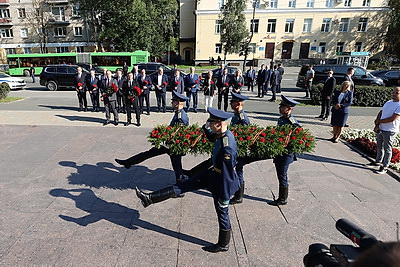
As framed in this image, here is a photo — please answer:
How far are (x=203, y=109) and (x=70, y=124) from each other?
5.77m

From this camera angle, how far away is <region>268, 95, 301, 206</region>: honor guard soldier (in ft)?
13.9

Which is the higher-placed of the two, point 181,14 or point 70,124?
point 181,14

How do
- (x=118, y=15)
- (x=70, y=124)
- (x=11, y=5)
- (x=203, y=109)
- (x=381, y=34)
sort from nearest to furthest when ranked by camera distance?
1. (x=70, y=124)
2. (x=203, y=109)
3. (x=118, y=15)
4. (x=381, y=34)
5. (x=11, y=5)

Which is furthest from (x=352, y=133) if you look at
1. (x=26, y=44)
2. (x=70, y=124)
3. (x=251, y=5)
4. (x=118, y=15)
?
(x=26, y=44)

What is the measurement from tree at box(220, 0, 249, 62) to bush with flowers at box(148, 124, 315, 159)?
101 feet

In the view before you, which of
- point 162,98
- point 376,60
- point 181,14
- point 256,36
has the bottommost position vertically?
point 162,98

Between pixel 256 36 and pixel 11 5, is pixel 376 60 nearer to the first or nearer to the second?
pixel 256 36

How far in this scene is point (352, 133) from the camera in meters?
8.38

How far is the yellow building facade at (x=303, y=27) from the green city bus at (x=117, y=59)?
1709 centimetres

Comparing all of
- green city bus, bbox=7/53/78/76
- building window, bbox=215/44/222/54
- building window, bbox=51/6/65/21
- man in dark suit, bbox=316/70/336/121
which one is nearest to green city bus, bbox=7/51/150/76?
green city bus, bbox=7/53/78/76

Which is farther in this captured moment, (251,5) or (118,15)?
(251,5)

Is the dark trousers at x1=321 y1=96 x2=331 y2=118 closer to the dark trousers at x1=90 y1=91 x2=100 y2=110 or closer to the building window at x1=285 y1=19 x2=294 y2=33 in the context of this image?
the dark trousers at x1=90 y1=91 x2=100 y2=110

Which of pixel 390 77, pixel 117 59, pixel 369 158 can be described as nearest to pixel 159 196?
pixel 369 158

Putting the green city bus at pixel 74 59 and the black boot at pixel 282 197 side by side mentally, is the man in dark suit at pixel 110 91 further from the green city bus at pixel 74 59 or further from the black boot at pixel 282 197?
the green city bus at pixel 74 59
